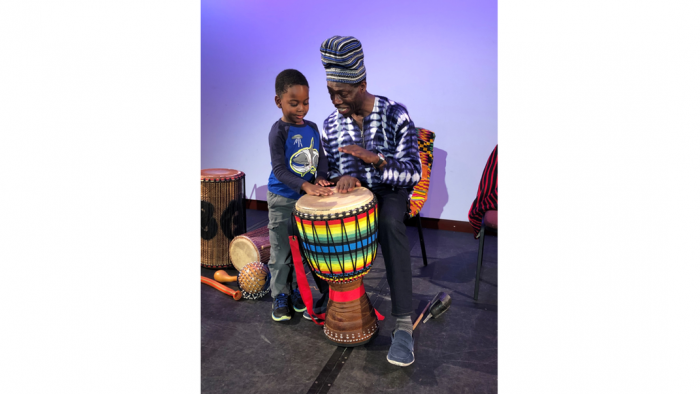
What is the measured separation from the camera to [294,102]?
7.04ft

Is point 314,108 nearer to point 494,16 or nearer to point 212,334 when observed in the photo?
point 494,16

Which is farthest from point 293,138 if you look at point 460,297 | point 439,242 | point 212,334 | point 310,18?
point 310,18

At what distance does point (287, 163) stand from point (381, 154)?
57 centimetres

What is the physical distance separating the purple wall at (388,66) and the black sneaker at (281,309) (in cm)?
214

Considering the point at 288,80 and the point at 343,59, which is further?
the point at 288,80

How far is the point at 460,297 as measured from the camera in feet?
7.95

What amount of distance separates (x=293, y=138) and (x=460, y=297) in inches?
53.4

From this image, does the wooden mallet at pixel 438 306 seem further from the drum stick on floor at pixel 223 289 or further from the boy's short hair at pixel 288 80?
the boy's short hair at pixel 288 80

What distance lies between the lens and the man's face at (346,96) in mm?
1842

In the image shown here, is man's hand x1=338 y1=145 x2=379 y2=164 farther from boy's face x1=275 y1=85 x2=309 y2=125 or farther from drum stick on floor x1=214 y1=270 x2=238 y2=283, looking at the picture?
drum stick on floor x1=214 y1=270 x2=238 y2=283

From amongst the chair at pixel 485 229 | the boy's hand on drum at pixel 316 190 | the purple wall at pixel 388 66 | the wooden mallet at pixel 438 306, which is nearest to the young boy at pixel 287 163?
the boy's hand on drum at pixel 316 190

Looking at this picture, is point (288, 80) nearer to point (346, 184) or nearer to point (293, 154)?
point (293, 154)

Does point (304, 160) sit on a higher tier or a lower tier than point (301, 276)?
higher

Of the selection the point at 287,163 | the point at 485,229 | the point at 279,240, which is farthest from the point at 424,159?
the point at 279,240
